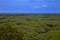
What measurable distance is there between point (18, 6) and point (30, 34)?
75 cm

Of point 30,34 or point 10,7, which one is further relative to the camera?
point 10,7

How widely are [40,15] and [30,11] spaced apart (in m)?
0.26

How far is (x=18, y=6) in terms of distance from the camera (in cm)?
305

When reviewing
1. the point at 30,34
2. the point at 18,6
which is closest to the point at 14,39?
the point at 30,34

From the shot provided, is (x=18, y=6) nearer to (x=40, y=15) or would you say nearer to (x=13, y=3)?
(x=13, y=3)

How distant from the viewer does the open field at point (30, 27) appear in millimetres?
2879

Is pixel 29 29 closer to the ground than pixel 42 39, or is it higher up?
higher up

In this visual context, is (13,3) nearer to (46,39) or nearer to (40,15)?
(40,15)

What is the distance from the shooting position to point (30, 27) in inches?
116

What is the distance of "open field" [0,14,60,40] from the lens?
288 centimetres

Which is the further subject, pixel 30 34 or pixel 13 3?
pixel 13 3

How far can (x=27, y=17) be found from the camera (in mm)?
3041

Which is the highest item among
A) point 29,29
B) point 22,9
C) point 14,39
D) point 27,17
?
point 22,9

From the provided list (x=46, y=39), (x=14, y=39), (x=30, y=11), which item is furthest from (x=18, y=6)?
(x=46, y=39)
